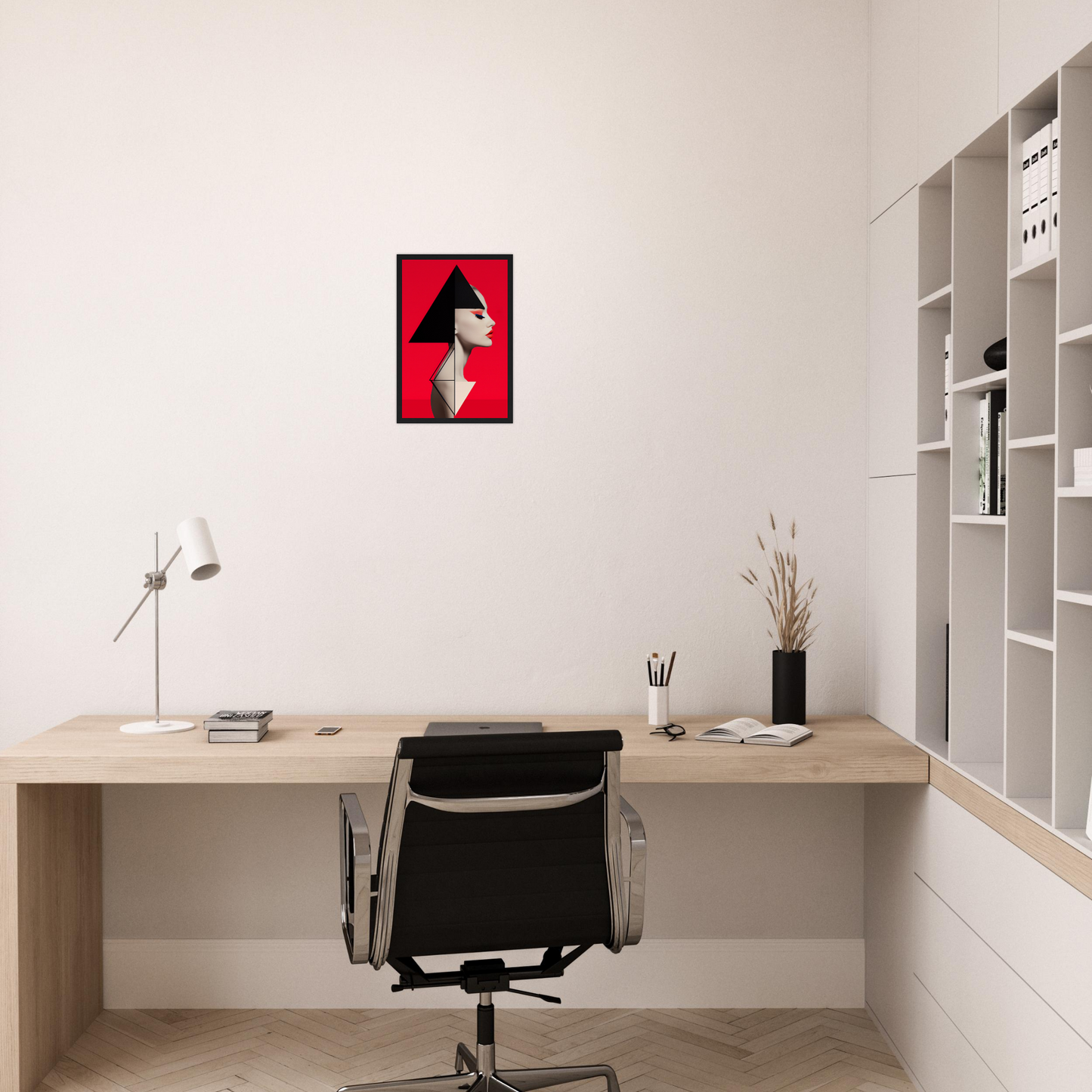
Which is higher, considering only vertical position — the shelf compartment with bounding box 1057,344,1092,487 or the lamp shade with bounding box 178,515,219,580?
the shelf compartment with bounding box 1057,344,1092,487

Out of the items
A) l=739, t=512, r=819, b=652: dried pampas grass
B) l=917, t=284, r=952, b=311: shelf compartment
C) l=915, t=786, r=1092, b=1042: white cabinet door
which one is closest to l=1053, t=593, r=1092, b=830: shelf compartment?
l=915, t=786, r=1092, b=1042: white cabinet door

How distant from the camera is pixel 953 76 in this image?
233 cm

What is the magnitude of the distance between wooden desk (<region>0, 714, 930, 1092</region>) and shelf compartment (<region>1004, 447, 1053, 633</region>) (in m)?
0.57

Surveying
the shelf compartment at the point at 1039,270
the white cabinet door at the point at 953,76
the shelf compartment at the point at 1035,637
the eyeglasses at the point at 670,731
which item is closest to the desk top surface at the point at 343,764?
the eyeglasses at the point at 670,731

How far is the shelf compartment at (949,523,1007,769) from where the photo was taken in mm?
2361

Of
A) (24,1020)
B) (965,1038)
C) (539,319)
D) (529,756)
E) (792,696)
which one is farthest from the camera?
(539,319)

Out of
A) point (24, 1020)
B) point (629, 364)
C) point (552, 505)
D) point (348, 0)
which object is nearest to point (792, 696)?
point (552, 505)

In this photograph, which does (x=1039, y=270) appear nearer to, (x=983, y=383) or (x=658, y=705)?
(x=983, y=383)

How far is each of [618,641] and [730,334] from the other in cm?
96

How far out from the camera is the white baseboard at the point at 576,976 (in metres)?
2.98

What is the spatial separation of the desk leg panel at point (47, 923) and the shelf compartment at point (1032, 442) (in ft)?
7.82

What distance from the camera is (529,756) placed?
6.30 ft

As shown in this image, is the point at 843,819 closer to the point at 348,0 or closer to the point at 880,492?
the point at 880,492

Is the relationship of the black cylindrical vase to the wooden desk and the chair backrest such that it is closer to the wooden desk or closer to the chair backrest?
the wooden desk
